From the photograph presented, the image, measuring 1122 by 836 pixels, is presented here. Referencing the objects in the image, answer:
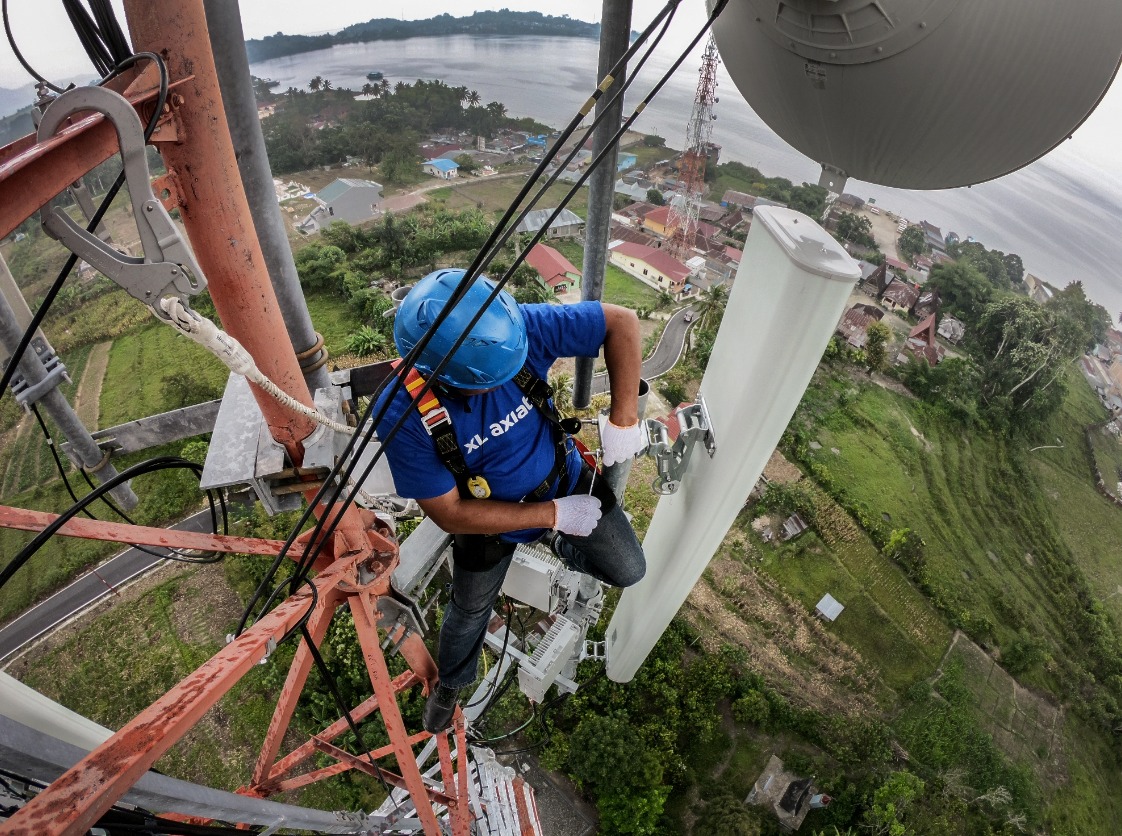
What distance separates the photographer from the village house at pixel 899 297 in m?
29.1

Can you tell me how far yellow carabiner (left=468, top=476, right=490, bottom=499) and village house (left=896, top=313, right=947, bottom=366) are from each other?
25054mm

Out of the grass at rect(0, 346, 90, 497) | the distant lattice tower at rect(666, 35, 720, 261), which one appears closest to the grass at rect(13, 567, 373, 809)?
the grass at rect(0, 346, 90, 497)

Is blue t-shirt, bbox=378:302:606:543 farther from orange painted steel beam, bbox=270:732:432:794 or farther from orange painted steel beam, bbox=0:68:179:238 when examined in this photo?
orange painted steel beam, bbox=270:732:432:794

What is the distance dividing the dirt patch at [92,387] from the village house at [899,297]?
34169 mm

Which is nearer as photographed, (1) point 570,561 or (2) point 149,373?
(1) point 570,561

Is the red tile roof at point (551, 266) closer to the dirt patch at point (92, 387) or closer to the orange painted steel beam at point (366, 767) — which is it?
the dirt patch at point (92, 387)

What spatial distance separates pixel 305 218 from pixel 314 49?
7017 cm

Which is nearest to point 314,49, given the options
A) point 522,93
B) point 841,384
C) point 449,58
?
point 449,58

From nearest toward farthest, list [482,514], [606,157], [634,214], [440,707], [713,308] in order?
[482,514] → [606,157] → [440,707] → [713,308] → [634,214]

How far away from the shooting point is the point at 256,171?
94.8 inches

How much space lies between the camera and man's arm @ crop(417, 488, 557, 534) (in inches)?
114

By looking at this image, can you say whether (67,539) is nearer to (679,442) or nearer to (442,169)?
(679,442)

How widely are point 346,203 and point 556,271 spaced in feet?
44.7

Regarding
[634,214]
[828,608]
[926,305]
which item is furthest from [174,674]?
[926,305]
